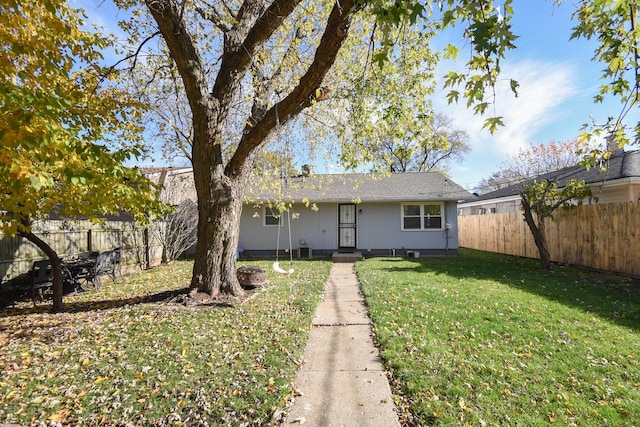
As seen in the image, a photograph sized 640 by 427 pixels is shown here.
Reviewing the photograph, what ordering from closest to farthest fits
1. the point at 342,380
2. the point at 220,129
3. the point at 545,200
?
the point at 342,380 → the point at 220,129 → the point at 545,200

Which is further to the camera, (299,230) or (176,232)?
(299,230)

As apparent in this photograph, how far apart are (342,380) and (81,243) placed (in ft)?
30.3

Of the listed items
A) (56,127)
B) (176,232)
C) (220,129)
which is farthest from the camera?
(176,232)

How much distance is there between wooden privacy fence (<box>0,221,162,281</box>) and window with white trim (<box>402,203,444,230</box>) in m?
10.7

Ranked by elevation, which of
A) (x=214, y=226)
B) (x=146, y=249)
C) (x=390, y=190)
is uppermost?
(x=390, y=190)

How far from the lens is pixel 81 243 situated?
9562 millimetres

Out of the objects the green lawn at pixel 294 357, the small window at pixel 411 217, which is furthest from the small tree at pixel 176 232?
the small window at pixel 411 217

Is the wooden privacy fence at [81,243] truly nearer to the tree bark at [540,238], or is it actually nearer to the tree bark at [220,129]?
the tree bark at [220,129]

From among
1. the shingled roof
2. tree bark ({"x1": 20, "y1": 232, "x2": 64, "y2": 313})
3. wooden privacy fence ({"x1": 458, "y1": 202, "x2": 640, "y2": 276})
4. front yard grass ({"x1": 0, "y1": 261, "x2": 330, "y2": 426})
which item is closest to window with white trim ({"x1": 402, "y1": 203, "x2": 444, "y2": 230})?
the shingled roof

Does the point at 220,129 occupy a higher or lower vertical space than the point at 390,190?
higher

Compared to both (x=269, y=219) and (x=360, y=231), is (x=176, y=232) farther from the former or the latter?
(x=360, y=231)

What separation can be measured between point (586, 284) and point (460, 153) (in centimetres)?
2896

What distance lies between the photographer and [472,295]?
7.17m

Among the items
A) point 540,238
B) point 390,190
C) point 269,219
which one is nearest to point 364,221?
point 390,190
